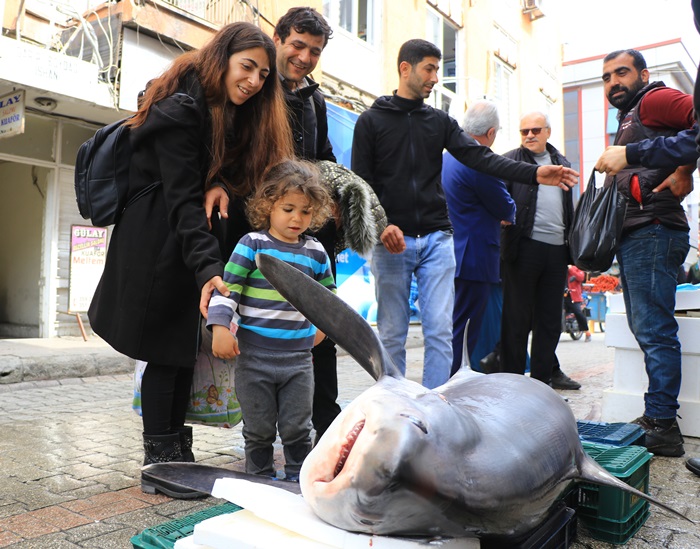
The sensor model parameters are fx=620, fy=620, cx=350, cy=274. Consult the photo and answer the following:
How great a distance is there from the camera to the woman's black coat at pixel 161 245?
2.48 metres

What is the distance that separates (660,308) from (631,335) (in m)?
0.76

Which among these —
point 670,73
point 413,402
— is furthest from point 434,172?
point 670,73

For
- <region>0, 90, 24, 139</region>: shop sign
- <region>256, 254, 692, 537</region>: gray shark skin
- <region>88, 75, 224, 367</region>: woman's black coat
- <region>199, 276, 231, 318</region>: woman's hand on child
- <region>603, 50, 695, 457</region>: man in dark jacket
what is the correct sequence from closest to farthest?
<region>256, 254, 692, 537</region>: gray shark skin, <region>199, 276, 231, 318</region>: woman's hand on child, <region>88, 75, 224, 367</region>: woman's black coat, <region>603, 50, 695, 457</region>: man in dark jacket, <region>0, 90, 24, 139</region>: shop sign

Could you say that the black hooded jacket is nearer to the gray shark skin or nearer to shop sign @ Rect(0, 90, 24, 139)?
the gray shark skin

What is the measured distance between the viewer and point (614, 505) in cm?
216

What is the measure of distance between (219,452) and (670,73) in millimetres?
38124

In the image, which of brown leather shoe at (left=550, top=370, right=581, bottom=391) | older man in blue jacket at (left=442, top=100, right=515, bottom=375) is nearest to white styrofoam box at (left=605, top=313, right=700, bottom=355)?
older man in blue jacket at (left=442, top=100, right=515, bottom=375)

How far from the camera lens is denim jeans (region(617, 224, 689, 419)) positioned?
3.47 m

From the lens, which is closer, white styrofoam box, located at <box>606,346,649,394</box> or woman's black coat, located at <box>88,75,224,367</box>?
woman's black coat, located at <box>88,75,224,367</box>

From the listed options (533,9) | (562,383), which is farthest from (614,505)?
(533,9)

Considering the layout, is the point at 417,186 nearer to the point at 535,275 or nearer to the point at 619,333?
the point at 535,275

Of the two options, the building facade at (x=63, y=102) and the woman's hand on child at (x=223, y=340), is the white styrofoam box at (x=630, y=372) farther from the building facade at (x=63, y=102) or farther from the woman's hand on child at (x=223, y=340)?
the building facade at (x=63, y=102)

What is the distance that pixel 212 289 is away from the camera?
7.63ft

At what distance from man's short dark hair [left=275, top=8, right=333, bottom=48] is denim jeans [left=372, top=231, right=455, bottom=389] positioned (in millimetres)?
1279
